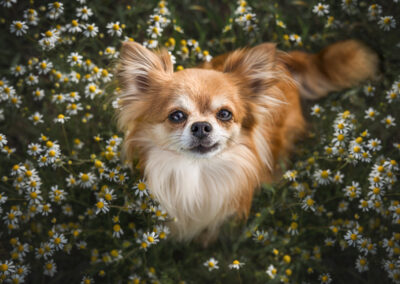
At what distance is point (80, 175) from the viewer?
257 cm

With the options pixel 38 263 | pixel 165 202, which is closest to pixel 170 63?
pixel 165 202

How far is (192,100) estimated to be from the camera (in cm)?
236

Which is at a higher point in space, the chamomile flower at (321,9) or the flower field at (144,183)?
the chamomile flower at (321,9)

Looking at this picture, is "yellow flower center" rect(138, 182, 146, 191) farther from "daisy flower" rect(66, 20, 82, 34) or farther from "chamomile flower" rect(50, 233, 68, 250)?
"daisy flower" rect(66, 20, 82, 34)

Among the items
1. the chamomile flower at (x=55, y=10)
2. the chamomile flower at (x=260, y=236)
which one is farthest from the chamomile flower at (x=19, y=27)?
the chamomile flower at (x=260, y=236)

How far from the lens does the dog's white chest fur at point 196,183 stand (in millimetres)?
2606

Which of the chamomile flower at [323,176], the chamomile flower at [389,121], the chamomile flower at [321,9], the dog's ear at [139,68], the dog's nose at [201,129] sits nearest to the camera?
the dog's nose at [201,129]

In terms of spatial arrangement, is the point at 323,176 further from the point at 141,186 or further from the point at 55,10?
the point at 55,10

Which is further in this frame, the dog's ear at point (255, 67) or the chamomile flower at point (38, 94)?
the chamomile flower at point (38, 94)

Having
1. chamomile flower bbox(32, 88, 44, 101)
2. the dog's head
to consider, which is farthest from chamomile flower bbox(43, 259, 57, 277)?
chamomile flower bbox(32, 88, 44, 101)

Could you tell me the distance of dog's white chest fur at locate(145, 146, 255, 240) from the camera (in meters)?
2.61

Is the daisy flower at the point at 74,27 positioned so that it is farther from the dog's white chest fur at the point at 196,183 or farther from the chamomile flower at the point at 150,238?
the chamomile flower at the point at 150,238

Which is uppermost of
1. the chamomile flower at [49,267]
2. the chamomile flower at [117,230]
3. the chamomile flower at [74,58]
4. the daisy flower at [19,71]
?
the chamomile flower at [74,58]

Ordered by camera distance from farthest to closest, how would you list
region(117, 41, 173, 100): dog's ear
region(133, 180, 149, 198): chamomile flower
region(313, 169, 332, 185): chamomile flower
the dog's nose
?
region(313, 169, 332, 185): chamomile flower → region(117, 41, 173, 100): dog's ear → region(133, 180, 149, 198): chamomile flower → the dog's nose
